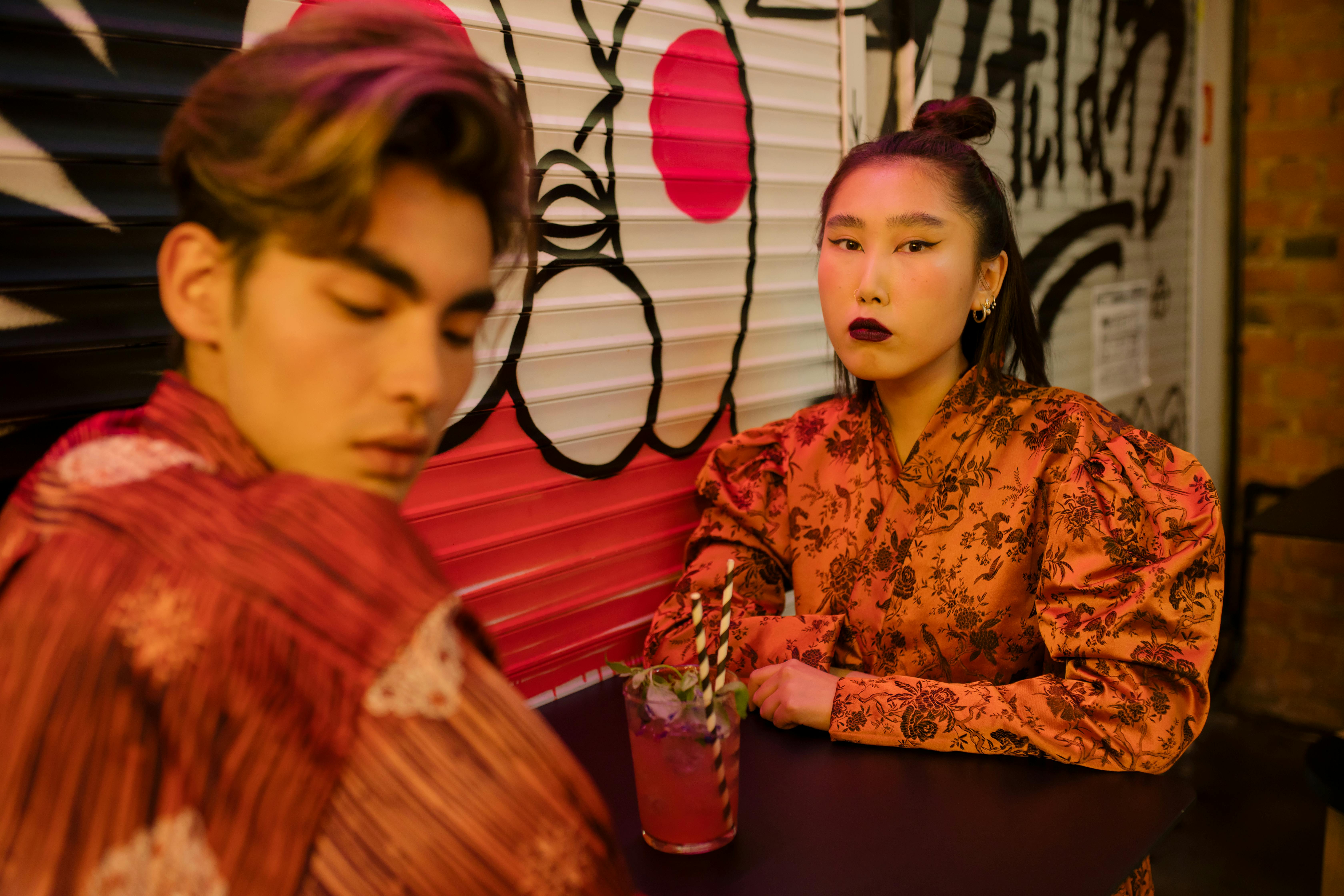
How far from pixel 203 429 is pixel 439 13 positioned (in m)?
0.90

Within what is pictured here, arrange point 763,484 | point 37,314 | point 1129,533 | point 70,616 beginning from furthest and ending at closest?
point 763,484 → point 1129,533 → point 37,314 → point 70,616

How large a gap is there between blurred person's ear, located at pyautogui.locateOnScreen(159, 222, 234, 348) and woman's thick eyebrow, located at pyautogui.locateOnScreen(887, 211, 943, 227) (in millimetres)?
1038

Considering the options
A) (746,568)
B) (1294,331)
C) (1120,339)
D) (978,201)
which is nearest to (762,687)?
(746,568)

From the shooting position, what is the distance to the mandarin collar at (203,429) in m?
0.63

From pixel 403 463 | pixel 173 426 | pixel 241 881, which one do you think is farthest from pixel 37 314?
pixel 241 881

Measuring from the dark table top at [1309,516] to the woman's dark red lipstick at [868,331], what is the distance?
5.33 ft

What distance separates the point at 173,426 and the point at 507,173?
0.30m

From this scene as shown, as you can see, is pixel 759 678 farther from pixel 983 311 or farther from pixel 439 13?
pixel 439 13

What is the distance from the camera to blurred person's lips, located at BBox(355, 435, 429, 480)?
636 millimetres

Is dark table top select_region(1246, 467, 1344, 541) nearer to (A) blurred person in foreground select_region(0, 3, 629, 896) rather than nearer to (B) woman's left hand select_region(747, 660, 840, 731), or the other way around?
(B) woman's left hand select_region(747, 660, 840, 731)

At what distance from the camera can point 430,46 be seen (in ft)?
2.10

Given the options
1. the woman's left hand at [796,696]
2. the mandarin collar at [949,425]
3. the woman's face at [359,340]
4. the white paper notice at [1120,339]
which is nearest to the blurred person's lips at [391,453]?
the woman's face at [359,340]

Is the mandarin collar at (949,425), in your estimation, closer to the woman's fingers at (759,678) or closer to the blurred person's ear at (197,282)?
the woman's fingers at (759,678)

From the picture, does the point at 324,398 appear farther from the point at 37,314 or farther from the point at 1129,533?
the point at 1129,533
